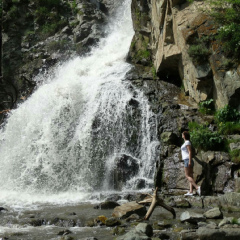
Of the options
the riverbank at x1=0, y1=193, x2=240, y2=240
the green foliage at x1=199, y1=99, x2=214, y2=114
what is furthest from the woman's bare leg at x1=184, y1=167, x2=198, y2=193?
the green foliage at x1=199, y1=99, x2=214, y2=114

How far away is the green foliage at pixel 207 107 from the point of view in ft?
48.8

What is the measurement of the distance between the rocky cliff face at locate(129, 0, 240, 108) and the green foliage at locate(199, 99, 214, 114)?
0.26 m

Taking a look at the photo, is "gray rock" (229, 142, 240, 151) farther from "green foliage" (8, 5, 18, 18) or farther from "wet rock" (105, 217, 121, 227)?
"green foliage" (8, 5, 18, 18)

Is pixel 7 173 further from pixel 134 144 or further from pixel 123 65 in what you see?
pixel 123 65

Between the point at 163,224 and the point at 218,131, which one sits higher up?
the point at 218,131

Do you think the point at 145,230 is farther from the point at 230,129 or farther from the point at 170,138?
the point at 230,129

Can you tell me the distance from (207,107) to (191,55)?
242 cm

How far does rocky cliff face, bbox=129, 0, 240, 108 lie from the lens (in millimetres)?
13906

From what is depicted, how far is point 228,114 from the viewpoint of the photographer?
13.6 meters

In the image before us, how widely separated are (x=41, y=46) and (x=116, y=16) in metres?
7.56

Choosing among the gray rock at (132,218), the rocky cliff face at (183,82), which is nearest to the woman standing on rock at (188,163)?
the rocky cliff face at (183,82)

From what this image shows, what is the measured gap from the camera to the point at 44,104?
62.1 ft

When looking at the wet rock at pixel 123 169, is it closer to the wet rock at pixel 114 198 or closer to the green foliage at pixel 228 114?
the wet rock at pixel 114 198

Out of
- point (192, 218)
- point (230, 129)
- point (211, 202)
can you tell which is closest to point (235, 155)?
point (230, 129)
